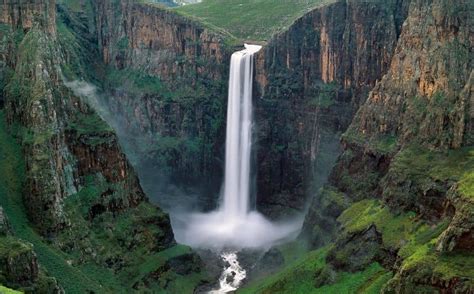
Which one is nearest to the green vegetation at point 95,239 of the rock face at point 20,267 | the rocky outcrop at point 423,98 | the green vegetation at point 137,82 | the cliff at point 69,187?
the cliff at point 69,187

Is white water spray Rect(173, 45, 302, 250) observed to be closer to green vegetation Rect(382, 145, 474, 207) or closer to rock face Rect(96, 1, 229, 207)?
rock face Rect(96, 1, 229, 207)

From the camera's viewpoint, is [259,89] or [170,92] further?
[170,92]

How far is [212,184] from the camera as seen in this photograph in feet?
302

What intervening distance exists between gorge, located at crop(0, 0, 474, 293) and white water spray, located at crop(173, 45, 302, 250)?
0.26 meters

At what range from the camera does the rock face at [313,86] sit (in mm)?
77688

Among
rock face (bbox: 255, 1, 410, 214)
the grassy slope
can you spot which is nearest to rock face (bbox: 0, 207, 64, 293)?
rock face (bbox: 255, 1, 410, 214)

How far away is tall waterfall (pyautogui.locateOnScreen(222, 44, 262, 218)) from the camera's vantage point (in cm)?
8788

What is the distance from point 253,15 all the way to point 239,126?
34.8 metres

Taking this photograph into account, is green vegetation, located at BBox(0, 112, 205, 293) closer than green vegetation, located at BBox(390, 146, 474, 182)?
No

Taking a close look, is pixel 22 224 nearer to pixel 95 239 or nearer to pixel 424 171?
pixel 95 239

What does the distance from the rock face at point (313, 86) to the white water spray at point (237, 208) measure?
185 cm

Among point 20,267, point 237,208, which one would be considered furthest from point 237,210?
point 20,267

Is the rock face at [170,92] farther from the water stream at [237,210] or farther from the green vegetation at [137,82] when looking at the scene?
the water stream at [237,210]

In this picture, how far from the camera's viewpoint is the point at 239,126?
89125 mm
